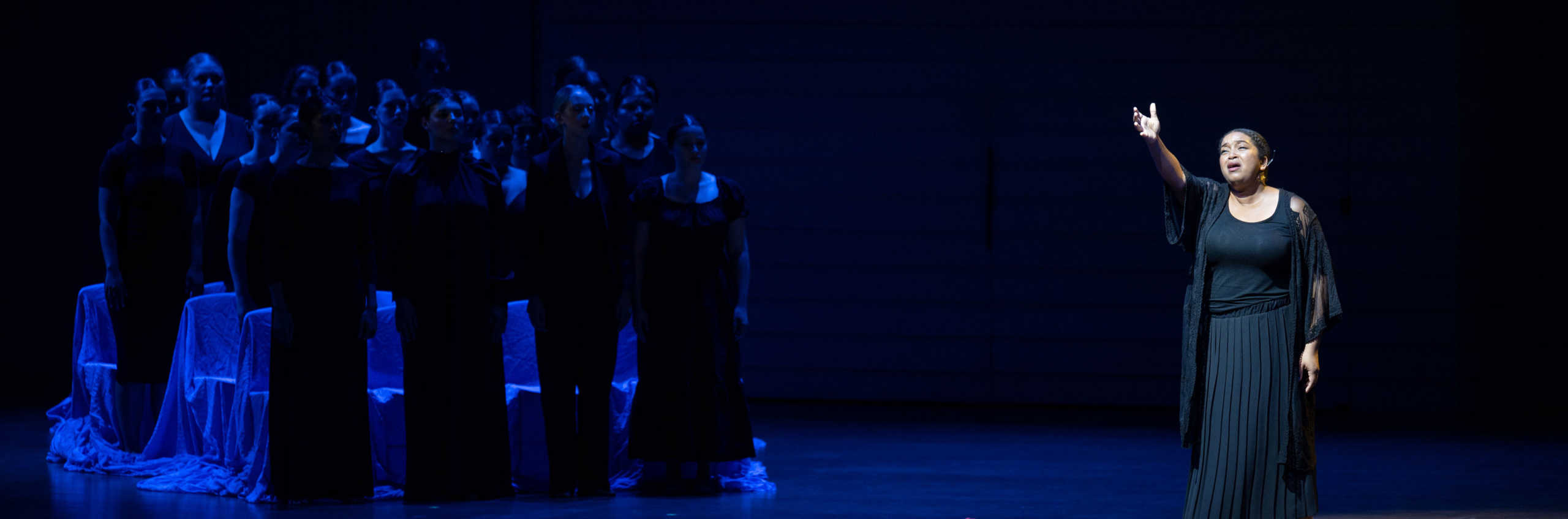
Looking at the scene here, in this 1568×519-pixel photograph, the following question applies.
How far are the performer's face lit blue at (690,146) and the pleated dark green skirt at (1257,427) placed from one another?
79.0 inches

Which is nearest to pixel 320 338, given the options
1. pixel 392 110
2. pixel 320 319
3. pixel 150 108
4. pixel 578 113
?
pixel 320 319

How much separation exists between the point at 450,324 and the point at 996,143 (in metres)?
3.89

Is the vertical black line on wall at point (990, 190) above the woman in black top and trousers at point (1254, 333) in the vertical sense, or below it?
above

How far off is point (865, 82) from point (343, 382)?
3.90 m

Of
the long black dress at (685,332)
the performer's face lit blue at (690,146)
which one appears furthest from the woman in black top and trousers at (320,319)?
the performer's face lit blue at (690,146)

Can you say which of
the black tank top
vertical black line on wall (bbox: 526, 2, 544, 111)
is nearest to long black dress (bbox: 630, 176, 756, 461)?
the black tank top

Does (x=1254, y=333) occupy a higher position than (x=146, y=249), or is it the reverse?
(x=146, y=249)

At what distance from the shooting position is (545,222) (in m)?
5.59

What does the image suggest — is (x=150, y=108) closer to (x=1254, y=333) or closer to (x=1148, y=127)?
(x=1148, y=127)

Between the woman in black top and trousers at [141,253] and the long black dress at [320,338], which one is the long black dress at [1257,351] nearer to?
the long black dress at [320,338]

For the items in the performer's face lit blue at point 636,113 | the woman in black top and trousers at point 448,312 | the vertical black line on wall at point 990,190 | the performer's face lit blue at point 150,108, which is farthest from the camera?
the vertical black line on wall at point 990,190

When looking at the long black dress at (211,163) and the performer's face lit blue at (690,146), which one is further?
the long black dress at (211,163)

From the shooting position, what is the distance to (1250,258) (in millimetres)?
4227

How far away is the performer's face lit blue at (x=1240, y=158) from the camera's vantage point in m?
4.23
